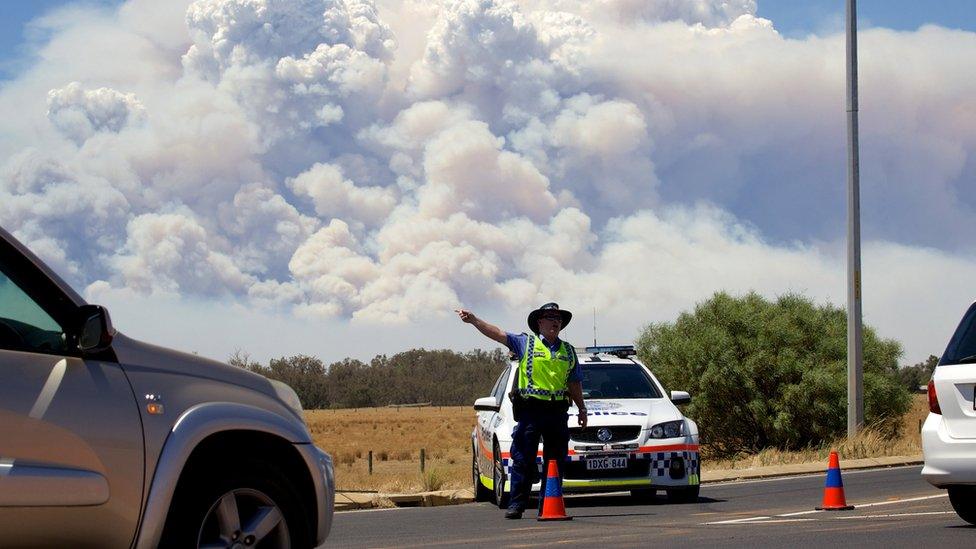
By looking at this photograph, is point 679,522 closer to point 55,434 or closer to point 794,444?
point 55,434

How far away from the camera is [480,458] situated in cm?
1680

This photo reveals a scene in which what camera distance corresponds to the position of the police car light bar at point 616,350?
17.0m

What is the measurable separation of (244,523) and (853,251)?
20809 mm

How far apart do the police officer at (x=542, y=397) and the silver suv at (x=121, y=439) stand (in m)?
6.89

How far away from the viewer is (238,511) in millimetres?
6766

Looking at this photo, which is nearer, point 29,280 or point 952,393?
point 29,280

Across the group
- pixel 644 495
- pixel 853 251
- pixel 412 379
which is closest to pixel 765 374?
pixel 853 251

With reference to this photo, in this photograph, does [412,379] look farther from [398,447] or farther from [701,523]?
[701,523]

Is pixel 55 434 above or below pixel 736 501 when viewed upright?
above

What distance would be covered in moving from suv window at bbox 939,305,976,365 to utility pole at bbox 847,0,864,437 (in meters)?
14.7

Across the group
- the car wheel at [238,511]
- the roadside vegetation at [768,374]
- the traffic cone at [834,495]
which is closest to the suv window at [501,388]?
the traffic cone at [834,495]

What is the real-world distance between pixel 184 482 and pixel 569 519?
7583mm

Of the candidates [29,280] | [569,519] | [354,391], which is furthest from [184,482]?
[354,391]

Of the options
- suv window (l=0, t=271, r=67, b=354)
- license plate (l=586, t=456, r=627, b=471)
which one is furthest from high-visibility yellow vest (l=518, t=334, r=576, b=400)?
suv window (l=0, t=271, r=67, b=354)
